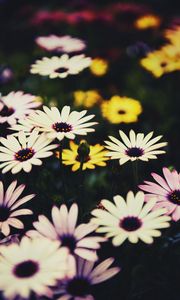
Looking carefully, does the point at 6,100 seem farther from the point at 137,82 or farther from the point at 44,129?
the point at 137,82

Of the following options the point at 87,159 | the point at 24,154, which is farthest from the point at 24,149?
the point at 87,159

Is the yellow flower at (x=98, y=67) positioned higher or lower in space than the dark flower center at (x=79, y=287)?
higher

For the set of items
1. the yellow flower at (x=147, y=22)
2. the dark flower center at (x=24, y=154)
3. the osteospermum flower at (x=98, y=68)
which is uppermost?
the yellow flower at (x=147, y=22)

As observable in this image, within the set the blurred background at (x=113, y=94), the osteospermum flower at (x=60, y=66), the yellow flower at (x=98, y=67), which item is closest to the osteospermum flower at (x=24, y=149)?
the blurred background at (x=113, y=94)

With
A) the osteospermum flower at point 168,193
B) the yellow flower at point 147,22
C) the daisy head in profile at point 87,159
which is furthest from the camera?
the yellow flower at point 147,22

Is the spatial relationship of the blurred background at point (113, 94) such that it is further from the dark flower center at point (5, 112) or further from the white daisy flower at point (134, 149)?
the dark flower center at point (5, 112)

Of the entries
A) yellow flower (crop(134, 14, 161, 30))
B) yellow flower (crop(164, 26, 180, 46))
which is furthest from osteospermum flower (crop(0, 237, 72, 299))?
yellow flower (crop(134, 14, 161, 30))
